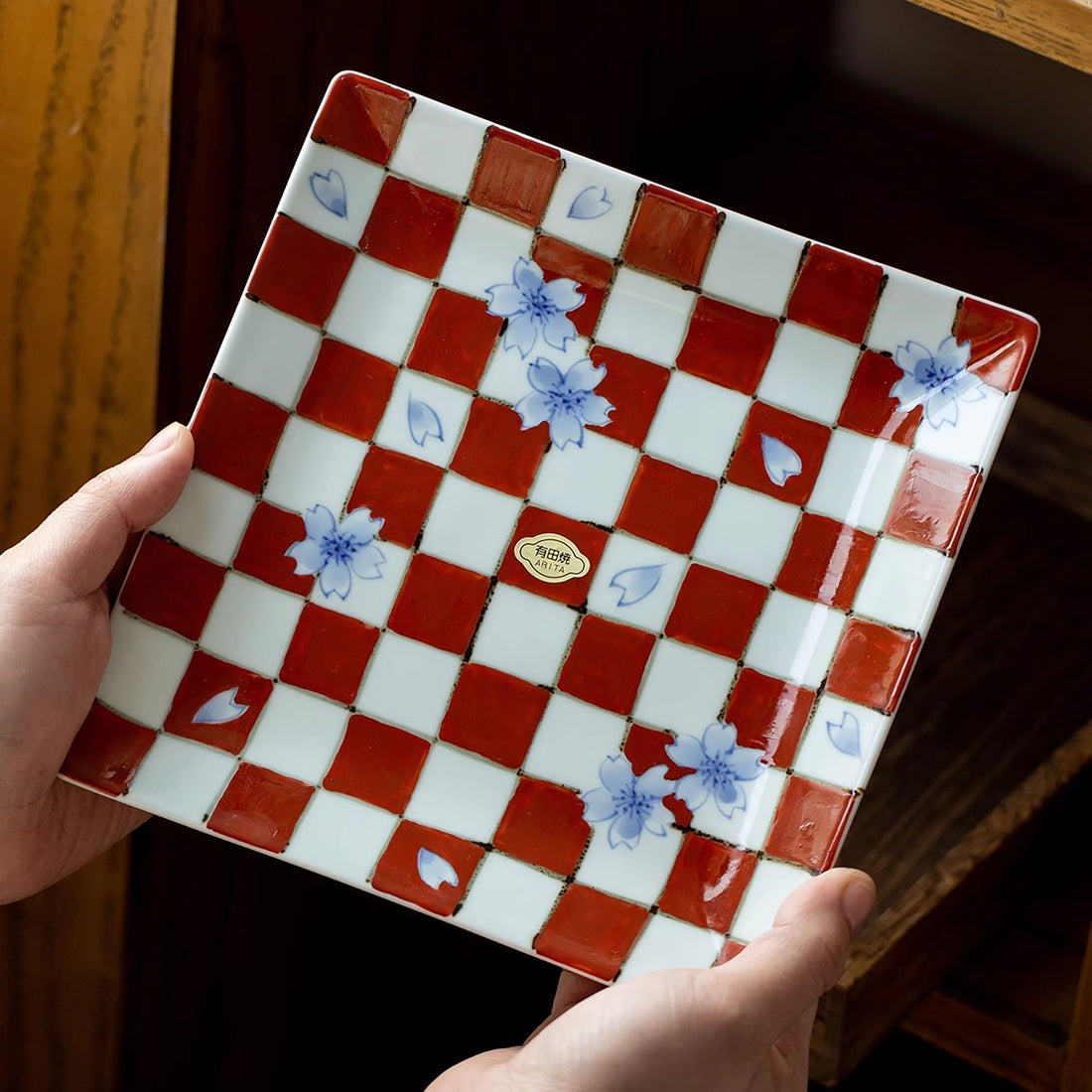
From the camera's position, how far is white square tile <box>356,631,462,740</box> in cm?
72

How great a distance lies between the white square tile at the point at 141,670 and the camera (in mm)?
689

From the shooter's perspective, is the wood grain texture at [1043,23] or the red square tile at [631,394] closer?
the wood grain texture at [1043,23]

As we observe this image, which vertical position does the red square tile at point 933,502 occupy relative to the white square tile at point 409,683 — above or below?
above

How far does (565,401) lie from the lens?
2.38 ft

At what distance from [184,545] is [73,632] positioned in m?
0.09

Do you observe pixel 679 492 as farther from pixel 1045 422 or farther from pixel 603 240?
pixel 1045 422

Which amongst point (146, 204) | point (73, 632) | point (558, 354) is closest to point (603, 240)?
point (558, 354)

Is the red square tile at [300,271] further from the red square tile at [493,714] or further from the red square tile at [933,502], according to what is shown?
the red square tile at [933,502]

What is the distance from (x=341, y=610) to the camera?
2.37 ft

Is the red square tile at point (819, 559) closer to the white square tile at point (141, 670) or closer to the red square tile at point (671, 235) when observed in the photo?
the red square tile at point (671, 235)

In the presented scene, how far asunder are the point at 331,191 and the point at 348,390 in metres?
0.13

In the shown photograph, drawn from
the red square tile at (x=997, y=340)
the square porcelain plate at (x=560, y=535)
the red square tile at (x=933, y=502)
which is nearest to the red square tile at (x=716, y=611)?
the square porcelain plate at (x=560, y=535)

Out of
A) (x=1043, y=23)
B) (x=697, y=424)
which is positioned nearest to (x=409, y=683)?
(x=697, y=424)

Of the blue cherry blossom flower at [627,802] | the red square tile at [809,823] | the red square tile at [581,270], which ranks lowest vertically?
the blue cherry blossom flower at [627,802]
